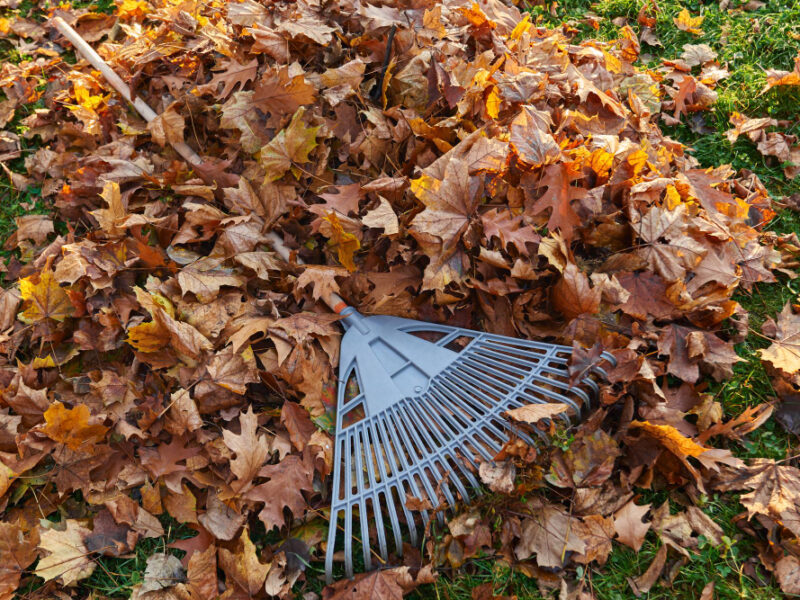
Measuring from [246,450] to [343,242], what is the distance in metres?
0.80

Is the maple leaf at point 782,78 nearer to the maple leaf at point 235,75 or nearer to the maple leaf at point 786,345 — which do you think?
the maple leaf at point 786,345

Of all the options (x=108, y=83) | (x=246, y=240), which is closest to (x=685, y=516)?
(x=246, y=240)

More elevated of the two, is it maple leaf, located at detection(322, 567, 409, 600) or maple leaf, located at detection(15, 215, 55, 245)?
maple leaf, located at detection(15, 215, 55, 245)

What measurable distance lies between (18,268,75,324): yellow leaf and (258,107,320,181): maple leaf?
0.94 meters

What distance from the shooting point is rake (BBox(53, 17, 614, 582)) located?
6.06 feet

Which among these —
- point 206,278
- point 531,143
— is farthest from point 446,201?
point 206,278

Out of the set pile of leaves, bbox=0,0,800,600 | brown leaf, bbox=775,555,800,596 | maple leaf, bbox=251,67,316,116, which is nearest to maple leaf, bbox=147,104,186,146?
pile of leaves, bbox=0,0,800,600

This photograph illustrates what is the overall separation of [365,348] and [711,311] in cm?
129

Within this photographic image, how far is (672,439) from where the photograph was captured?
1.82 meters

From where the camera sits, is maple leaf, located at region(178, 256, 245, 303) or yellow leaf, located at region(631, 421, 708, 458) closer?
yellow leaf, located at region(631, 421, 708, 458)

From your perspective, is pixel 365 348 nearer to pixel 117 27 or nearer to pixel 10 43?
pixel 117 27

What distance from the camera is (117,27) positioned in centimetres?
330

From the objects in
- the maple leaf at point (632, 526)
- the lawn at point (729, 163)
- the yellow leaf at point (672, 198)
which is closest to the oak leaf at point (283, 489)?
the lawn at point (729, 163)

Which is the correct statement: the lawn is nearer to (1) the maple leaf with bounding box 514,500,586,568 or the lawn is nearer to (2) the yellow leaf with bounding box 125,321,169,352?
(1) the maple leaf with bounding box 514,500,586,568
